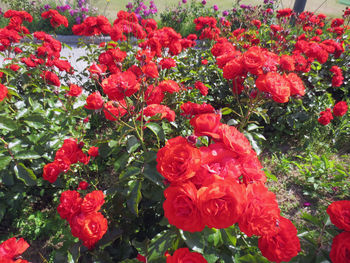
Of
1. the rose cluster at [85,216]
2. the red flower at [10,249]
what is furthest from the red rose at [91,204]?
the red flower at [10,249]

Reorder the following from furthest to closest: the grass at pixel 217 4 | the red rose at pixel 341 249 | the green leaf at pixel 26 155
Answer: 1. the grass at pixel 217 4
2. the green leaf at pixel 26 155
3. the red rose at pixel 341 249

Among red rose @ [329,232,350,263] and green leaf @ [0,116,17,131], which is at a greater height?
red rose @ [329,232,350,263]

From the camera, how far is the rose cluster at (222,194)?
60cm

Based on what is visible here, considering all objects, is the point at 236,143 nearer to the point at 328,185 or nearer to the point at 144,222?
the point at 144,222

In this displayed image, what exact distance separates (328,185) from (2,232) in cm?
301

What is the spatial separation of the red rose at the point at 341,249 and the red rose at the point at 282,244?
109 millimetres

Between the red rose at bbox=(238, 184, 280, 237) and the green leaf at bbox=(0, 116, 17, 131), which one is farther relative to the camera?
the green leaf at bbox=(0, 116, 17, 131)

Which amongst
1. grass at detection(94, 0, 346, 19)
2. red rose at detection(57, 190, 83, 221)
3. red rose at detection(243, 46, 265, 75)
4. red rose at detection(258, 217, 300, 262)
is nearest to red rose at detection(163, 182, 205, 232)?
red rose at detection(258, 217, 300, 262)

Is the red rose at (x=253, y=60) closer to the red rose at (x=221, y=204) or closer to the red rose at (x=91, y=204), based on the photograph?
the red rose at (x=221, y=204)

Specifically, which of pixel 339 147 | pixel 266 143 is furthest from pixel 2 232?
pixel 339 147

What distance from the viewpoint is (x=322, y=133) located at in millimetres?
2717

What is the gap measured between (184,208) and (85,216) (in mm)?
615

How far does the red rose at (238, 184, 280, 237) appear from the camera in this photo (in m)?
0.65

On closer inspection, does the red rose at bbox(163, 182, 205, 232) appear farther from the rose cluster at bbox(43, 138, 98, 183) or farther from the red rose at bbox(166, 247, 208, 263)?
the rose cluster at bbox(43, 138, 98, 183)
